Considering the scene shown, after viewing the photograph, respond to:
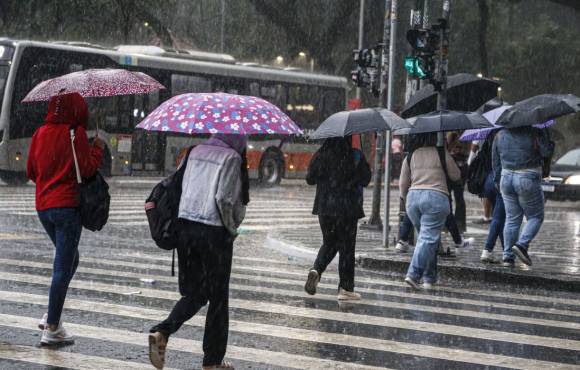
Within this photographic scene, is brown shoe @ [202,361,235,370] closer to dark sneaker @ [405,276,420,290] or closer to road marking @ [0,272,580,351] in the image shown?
road marking @ [0,272,580,351]

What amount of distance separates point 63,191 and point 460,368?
2.82 meters

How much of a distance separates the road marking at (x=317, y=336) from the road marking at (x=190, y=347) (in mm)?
600

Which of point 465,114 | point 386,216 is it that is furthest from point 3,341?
point 386,216

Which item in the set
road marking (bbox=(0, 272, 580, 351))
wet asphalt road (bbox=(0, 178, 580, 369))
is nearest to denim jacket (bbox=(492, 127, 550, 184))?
wet asphalt road (bbox=(0, 178, 580, 369))

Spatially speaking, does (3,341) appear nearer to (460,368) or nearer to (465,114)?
(460,368)

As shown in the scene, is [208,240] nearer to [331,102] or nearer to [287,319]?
[287,319]

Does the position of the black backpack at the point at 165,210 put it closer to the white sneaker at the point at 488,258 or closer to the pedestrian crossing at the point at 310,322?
the pedestrian crossing at the point at 310,322

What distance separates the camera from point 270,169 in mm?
31906

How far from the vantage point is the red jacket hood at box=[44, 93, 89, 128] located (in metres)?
7.35

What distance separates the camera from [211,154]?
21.6 ft

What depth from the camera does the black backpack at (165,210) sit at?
6520 mm

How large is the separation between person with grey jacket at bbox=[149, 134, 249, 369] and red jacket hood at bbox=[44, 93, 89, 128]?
3.70 ft

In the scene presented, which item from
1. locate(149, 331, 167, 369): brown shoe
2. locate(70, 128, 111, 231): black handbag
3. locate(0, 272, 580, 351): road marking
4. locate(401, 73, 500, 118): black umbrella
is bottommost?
locate(0, 272, 580, 351): road marking

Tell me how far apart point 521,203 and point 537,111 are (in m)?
1.02
